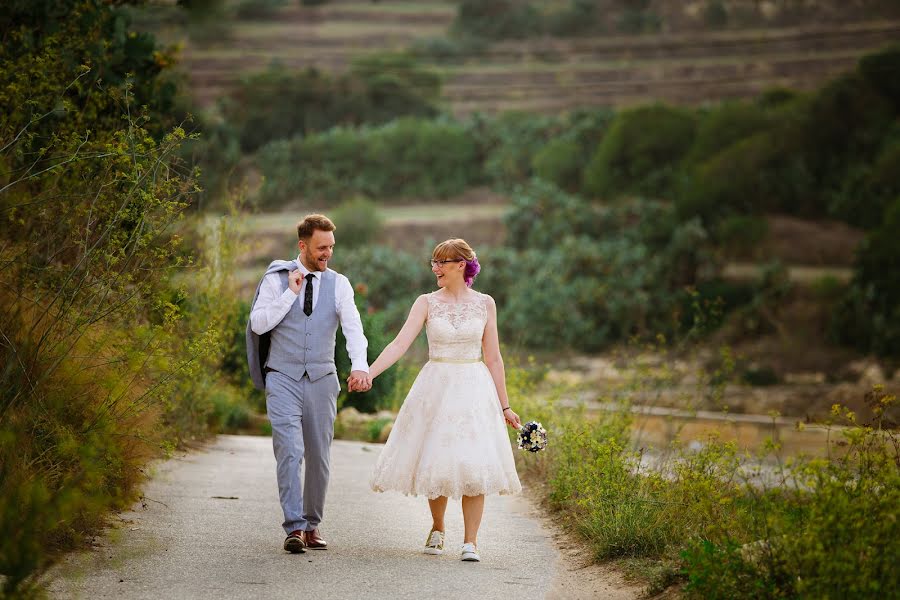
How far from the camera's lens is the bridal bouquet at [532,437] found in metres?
7.60

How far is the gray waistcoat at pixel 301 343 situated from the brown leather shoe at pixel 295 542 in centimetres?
91

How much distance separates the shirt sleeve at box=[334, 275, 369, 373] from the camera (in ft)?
24.2

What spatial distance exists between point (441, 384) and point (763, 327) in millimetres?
36720

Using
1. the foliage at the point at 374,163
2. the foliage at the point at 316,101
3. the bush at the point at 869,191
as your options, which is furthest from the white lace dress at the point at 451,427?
the foliage at the point at 316,101

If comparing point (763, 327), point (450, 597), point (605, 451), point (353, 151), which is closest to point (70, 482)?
point (450, 597)

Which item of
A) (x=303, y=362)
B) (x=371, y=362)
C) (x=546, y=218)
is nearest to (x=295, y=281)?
(x=303, y=362)

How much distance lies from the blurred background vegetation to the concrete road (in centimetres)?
40

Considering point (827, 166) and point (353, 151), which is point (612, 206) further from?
point (353, 151)

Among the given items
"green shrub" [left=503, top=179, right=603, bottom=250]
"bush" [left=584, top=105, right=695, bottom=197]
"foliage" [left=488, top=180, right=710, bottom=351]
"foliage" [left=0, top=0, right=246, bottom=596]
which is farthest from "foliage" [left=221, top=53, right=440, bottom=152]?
"foliage" [left=0, top=0, right=246, bottom=596]

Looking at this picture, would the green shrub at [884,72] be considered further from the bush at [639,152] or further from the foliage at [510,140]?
the foliage at [510,140]

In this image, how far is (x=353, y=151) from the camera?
60.3 meters

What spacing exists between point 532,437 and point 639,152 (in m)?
48.7

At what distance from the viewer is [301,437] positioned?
7.26 m

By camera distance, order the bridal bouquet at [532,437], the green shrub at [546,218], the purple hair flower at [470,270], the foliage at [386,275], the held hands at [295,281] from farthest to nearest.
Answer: the green shrub at [546,218], the foliage at [386,275], the purple hair flower at [470,270], the bridal bouquet at [532,437], the held hands at [295,281]
